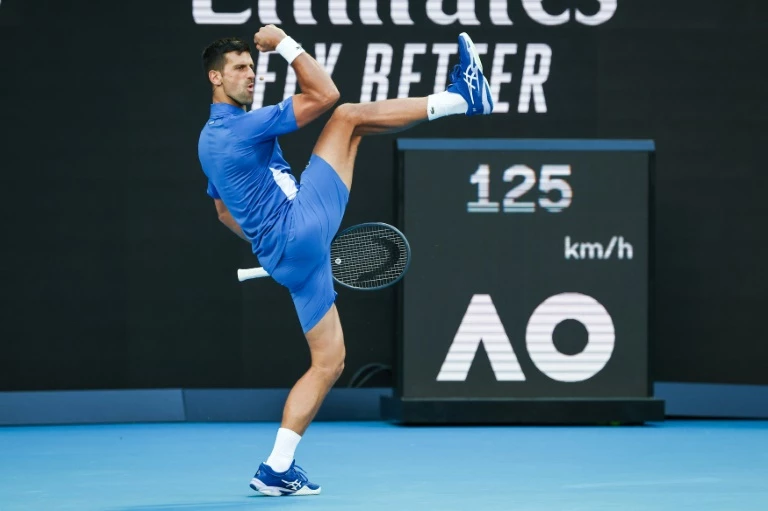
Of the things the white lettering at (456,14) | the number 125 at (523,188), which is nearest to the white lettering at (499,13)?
the white lettering at (456,14)

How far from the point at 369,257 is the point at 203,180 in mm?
2377

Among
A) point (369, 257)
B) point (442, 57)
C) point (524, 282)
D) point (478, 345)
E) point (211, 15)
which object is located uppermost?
point (211, 15)

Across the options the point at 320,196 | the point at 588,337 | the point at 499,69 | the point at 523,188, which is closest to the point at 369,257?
the point at 320,196

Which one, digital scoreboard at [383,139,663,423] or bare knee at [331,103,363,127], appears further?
digital scoreboard at [383,139,663,423]

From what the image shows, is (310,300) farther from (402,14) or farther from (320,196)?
(402,14)

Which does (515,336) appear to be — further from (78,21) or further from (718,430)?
(78,21)

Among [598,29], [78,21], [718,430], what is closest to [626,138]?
[598,29]

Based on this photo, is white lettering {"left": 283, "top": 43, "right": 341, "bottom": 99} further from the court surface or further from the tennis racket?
the tennis racket

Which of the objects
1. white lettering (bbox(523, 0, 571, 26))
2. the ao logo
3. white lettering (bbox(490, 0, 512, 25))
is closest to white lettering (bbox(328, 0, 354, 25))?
white lettering (bbox(490, 0, 512, 25))

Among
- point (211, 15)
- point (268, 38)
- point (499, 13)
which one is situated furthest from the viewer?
point (499, 13)

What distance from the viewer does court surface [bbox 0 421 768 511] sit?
4.72m

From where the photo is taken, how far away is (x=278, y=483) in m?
4.84

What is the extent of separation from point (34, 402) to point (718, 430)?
387 centimetres

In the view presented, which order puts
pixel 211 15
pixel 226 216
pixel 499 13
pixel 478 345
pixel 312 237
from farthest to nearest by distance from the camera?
pixel 499 13 < pixel 211 15 < pixel 478 345 < pixel 226 216 < pixel 312 237
